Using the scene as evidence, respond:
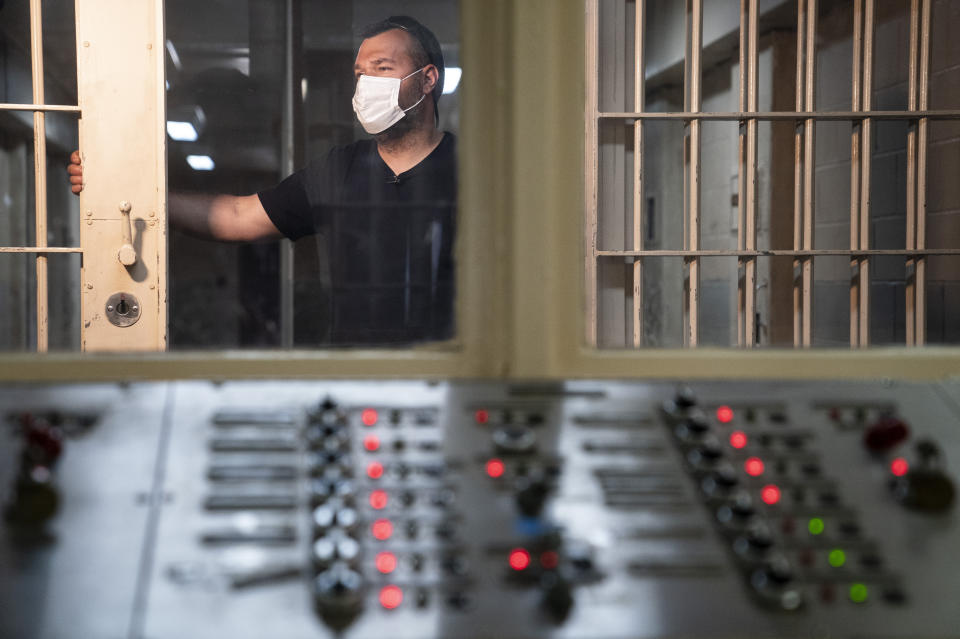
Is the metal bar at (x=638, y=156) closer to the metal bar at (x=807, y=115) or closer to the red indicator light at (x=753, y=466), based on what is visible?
the metal bar at (x=807, y=115)

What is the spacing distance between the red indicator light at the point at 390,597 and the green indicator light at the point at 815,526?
0.36m

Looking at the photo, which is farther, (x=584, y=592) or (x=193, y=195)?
(x=193, y=195)

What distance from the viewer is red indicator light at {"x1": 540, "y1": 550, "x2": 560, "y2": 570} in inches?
25.0

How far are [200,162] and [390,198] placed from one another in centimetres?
85

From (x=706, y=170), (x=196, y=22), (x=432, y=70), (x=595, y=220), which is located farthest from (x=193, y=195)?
(x=706, y=170)

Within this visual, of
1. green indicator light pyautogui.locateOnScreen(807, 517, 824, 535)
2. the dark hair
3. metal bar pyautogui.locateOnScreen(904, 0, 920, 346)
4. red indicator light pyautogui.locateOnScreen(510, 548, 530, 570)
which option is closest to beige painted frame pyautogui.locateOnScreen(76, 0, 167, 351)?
the dark hair

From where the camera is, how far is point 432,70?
2.26 m

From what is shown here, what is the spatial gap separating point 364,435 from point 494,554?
178 millimetres

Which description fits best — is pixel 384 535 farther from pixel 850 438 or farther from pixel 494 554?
pixel 850 438

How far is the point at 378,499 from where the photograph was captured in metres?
0.68

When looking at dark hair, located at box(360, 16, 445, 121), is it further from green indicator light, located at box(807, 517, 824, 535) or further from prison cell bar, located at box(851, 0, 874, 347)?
green indicator light, located at box(807, 517, 824, 535)

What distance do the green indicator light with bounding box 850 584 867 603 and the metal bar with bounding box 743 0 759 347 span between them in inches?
54.2

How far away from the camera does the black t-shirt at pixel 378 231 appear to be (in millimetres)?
2207

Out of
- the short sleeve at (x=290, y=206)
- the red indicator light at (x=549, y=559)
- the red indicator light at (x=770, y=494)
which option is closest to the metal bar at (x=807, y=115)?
the short sleeve at (x=290, y=206)
